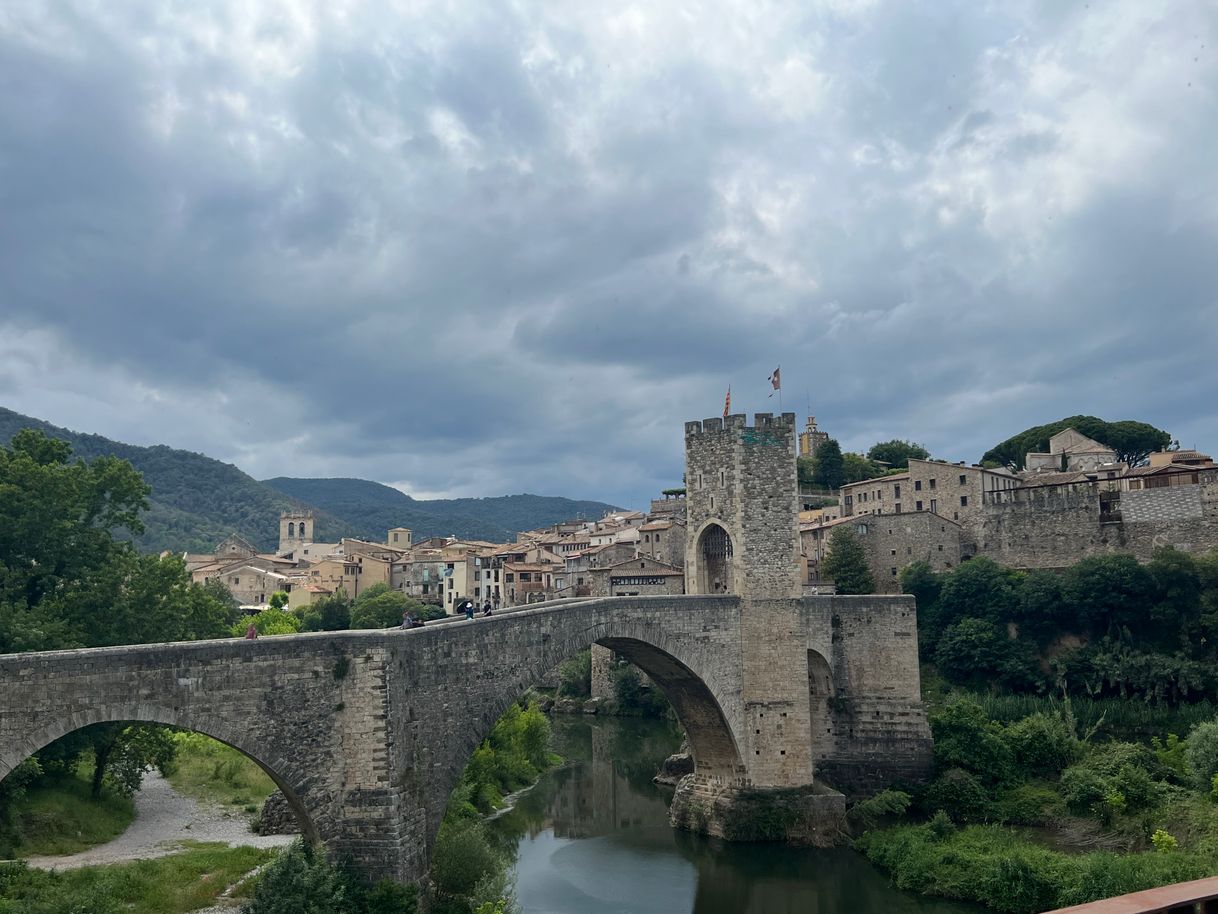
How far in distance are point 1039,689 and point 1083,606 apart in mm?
3940

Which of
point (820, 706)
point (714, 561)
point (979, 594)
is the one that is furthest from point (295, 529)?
point (820, 706)

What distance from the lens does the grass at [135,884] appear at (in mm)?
13750

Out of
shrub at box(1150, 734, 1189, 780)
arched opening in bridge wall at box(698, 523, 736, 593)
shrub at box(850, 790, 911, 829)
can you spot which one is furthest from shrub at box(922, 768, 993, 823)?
arched opening in bridge wall at box(698, 523, 736, 593)

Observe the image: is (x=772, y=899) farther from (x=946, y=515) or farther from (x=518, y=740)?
(x=946, y=515)

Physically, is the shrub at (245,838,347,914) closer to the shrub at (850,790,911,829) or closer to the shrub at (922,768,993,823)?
the shrub at (850,790,911,829)

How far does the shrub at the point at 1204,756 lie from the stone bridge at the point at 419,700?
21.4 ft

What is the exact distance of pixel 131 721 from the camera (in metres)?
13.8

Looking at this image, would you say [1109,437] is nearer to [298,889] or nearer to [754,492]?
[754,492]

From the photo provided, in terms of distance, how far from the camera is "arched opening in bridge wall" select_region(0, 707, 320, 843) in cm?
1245

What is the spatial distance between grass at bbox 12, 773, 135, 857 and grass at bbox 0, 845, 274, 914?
2.65 m

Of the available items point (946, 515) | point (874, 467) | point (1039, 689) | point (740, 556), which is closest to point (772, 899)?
point (740, 556)

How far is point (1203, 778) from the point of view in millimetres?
23781

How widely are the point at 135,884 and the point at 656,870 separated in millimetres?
11777

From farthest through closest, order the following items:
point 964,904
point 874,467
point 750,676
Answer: point 874,467 < point 750,676 < point 964,904
